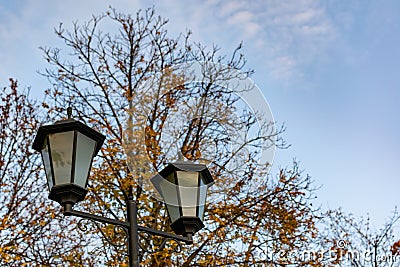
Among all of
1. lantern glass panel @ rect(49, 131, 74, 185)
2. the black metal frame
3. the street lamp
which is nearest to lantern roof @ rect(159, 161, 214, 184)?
the street lamp

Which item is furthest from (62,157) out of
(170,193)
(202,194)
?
(202,194)

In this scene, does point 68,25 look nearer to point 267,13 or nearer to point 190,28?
point 190,28

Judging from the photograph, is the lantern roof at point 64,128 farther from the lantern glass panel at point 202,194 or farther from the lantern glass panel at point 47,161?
the lantern glass panel at point 202,194

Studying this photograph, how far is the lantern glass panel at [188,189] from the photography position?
3707 millimetres

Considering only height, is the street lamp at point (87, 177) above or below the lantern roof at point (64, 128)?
below

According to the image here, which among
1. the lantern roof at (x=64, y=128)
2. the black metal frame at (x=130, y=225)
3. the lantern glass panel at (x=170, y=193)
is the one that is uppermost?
the lantern roof at (x=64, y=128)

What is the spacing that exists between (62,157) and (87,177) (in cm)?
20

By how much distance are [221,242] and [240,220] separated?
459 mm

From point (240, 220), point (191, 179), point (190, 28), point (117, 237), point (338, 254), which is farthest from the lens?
point (190, 28)

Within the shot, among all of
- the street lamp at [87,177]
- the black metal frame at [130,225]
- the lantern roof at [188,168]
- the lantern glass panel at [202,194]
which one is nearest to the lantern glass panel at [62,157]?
the street lamp at [87,177]

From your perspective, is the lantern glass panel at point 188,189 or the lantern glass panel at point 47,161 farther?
the lantern glass panel at point 188,189

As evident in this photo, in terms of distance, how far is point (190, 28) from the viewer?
34.1 feet

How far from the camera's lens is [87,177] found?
11.6 feet

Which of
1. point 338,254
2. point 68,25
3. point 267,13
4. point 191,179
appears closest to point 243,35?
point 267,13
